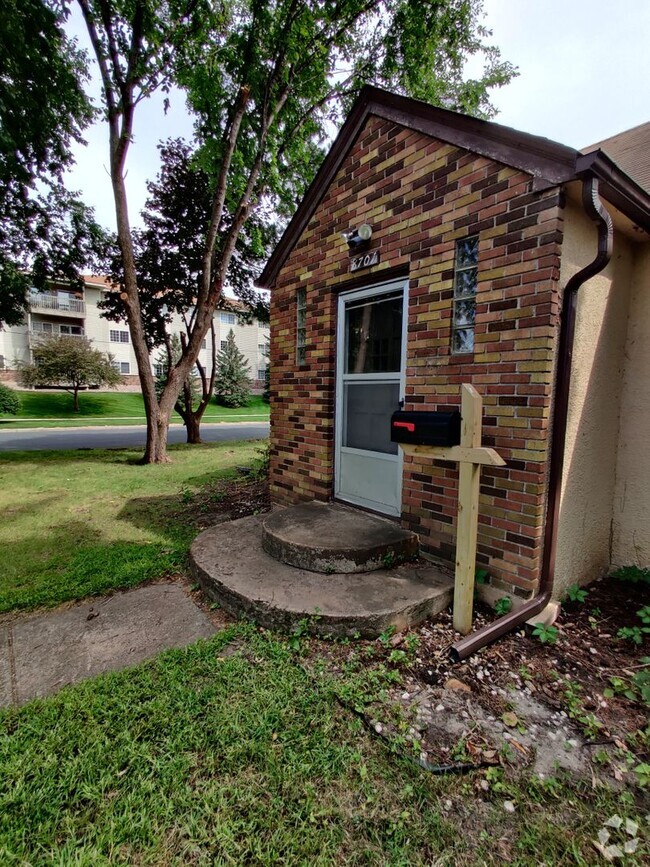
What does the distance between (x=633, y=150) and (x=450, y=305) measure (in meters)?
3.92

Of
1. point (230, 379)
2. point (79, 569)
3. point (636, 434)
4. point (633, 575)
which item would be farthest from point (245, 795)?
point (230, 379)

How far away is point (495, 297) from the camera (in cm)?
281

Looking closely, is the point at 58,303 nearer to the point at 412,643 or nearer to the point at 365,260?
the point at 365,260

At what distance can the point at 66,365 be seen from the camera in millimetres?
24703

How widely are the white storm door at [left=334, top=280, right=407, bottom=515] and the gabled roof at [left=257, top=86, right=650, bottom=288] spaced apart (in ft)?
3.75

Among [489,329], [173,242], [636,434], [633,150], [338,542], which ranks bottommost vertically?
[338,542]

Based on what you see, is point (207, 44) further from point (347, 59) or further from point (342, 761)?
point (342, 761)

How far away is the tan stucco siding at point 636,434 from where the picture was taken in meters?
3.31

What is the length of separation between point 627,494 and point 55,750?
14.3 ft

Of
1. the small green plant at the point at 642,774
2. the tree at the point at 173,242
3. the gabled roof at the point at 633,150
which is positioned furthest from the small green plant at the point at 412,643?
the tree at the point at 173,242

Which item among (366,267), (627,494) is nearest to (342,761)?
(627,494)

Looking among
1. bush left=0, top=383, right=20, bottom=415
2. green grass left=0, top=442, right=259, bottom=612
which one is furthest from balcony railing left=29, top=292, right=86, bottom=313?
green grass left=0, top=442, right=259, bottom=612

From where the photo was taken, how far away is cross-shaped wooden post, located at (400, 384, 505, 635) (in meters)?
2.52

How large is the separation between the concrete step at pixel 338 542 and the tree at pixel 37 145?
9355 millimetres
